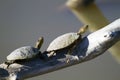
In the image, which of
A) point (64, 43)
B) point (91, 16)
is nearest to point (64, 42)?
point (64, 43)

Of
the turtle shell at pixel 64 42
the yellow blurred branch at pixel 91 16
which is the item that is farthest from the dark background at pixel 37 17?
the turtle shell at pixel 64 42

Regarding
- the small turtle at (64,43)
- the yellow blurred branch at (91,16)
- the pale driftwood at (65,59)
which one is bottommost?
the pale driftwood at (65,59)

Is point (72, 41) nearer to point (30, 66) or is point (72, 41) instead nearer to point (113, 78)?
point (30, 66)

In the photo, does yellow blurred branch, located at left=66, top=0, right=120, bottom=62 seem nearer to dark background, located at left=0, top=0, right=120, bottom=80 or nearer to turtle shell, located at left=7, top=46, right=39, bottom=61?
dark background, located at left=0, top=0, right=120, bottom=80

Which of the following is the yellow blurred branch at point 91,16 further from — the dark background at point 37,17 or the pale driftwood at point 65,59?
the pale driftwood at point 65,59

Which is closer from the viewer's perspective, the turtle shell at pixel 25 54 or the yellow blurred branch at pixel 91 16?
the turtle shell at pixel 25 54

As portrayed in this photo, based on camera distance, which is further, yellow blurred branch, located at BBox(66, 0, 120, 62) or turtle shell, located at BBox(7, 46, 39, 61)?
yellow blurred branch, located at BBox(66, 0, 120, 62)

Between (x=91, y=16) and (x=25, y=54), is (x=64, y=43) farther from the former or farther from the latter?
(x=91, y=16)

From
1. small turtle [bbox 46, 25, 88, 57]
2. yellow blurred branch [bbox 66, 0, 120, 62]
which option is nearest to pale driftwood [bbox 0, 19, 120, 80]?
small turtle [bbox 46, 25, 88, 57]

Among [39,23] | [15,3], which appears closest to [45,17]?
[39,23]
